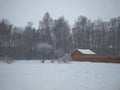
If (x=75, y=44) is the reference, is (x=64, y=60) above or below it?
below

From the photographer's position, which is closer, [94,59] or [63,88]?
[63,88]

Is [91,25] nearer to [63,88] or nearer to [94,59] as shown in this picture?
[94,59]

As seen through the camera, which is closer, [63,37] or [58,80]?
[58,80]

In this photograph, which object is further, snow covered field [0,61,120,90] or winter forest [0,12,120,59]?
winter forest [0,12,120,59]

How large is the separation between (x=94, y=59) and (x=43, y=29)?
13760 mm

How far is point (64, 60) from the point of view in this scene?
26484mm

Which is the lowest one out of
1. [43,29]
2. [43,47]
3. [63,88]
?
[63,88]

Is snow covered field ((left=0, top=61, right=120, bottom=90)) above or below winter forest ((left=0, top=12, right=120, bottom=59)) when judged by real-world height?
below

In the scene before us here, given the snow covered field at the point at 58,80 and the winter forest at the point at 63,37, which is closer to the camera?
the snow covered field at the point at 58,80

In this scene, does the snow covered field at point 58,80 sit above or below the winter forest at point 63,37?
below

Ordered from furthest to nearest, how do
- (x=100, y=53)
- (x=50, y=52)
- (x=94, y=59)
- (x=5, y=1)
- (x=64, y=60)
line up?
(x=100, y=53), (x=50, y=52), (x=94, y=59), (x=64, y=60), (x=5, y=1)

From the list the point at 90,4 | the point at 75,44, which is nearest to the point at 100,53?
the point at 75,44

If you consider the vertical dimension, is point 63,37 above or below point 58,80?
above

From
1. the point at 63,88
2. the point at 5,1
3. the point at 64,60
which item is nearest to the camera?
the point at 5,1
